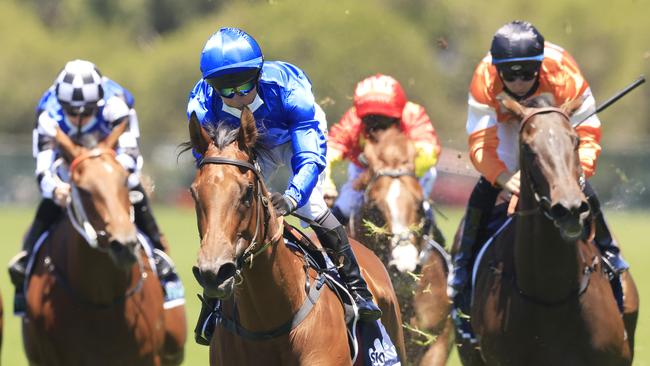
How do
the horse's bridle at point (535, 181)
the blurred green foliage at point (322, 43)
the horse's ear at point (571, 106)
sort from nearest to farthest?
the horse's bridle at point (535, 181) < the horse's ear at point (571, 106) < the blurred green foliage at point (322, 43)

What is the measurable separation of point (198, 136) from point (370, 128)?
431 centimetres

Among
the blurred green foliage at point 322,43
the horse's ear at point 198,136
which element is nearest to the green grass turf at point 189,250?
the blurred green foliage at point 322,43

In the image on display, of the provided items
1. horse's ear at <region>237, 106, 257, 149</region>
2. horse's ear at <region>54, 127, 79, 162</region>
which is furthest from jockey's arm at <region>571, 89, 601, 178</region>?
horse's ear at <region>54, 127, 79, 162</region>

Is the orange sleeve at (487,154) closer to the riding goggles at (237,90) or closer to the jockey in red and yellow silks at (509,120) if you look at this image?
the jockey in red and yellow silks at (509,120)

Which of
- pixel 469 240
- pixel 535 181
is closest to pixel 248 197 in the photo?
pixel 535 181

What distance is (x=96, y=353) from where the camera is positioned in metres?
8.03

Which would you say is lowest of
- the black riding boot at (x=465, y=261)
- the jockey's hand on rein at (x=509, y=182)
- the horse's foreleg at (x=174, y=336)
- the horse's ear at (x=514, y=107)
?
the horse's foreleg at (x=174, y=336)

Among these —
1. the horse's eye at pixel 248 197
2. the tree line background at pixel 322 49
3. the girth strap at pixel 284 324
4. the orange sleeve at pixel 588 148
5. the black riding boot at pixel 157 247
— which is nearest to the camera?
the horse's eye at pixel 248 197

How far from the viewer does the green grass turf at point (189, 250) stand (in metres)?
12.0

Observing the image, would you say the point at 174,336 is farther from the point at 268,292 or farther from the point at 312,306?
the point at 268,292

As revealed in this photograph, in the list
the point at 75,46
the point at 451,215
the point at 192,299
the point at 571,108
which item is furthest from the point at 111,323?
the point at 75,46

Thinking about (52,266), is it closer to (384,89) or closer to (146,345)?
(146,345)

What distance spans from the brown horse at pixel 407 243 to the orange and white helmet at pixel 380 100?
0.58 ft

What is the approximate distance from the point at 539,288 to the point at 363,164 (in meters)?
2.75
